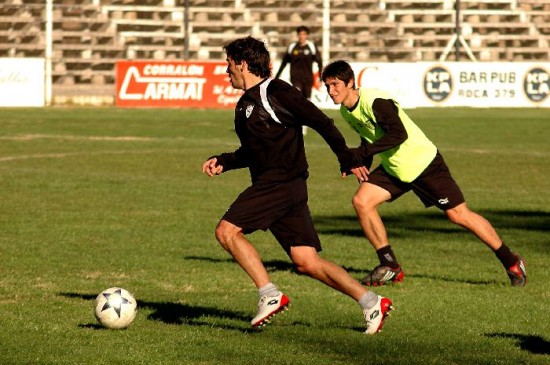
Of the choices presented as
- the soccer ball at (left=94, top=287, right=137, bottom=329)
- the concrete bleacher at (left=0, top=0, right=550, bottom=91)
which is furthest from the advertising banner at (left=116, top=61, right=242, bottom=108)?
the soccer ball at (left=94, top=287, right=137, bottom=329)

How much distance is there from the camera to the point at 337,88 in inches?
388

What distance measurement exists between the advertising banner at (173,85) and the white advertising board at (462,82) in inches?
164

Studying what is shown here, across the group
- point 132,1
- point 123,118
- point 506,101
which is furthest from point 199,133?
point 132,1

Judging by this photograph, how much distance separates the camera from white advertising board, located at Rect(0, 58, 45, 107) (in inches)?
1464

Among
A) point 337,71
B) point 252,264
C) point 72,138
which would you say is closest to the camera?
point 252,264

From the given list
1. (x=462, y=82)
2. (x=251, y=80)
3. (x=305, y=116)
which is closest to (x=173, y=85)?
(x=462, y=82)

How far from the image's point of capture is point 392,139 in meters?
10.3

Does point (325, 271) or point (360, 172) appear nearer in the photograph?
point (325, 271)

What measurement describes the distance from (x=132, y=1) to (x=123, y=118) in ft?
42.8

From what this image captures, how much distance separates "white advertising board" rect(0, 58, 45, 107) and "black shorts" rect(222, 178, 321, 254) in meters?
29.6

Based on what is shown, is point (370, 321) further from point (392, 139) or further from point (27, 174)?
point (27, 174)

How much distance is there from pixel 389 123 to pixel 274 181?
234 cm

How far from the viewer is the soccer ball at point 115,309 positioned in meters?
8.29

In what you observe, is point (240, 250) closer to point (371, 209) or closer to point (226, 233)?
point (226, 233)
